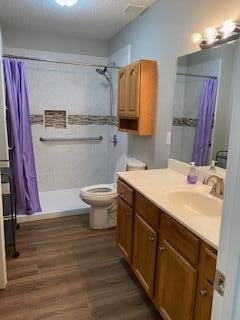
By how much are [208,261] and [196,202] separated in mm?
635

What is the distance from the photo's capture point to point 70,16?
9.39 ft

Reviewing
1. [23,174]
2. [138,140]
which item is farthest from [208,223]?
[23,174]

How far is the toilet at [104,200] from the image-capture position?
109 inches

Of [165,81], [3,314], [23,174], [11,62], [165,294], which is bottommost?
[3,314]

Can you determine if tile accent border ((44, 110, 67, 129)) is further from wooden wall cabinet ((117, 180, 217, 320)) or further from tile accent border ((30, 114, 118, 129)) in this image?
wooden wall cabinet ((117, 180, 217, 320))

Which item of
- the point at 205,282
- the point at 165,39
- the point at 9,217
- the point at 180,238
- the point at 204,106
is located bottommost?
the point at 9,217

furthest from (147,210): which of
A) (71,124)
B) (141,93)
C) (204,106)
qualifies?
(71,124)

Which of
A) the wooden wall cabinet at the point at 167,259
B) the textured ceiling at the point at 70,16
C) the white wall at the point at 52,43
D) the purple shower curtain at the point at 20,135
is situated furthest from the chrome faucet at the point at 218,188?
the white wall at the point at 52,43

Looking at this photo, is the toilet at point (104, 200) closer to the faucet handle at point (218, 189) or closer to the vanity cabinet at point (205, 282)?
the faucet handle at point (218, 189)

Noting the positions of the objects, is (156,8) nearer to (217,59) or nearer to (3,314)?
(217,59)

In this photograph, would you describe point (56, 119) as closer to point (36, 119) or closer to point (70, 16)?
point (36, 119)

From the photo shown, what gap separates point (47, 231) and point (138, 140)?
4.95ft

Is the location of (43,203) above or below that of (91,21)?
below

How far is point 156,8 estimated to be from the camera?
2469 millimetres
